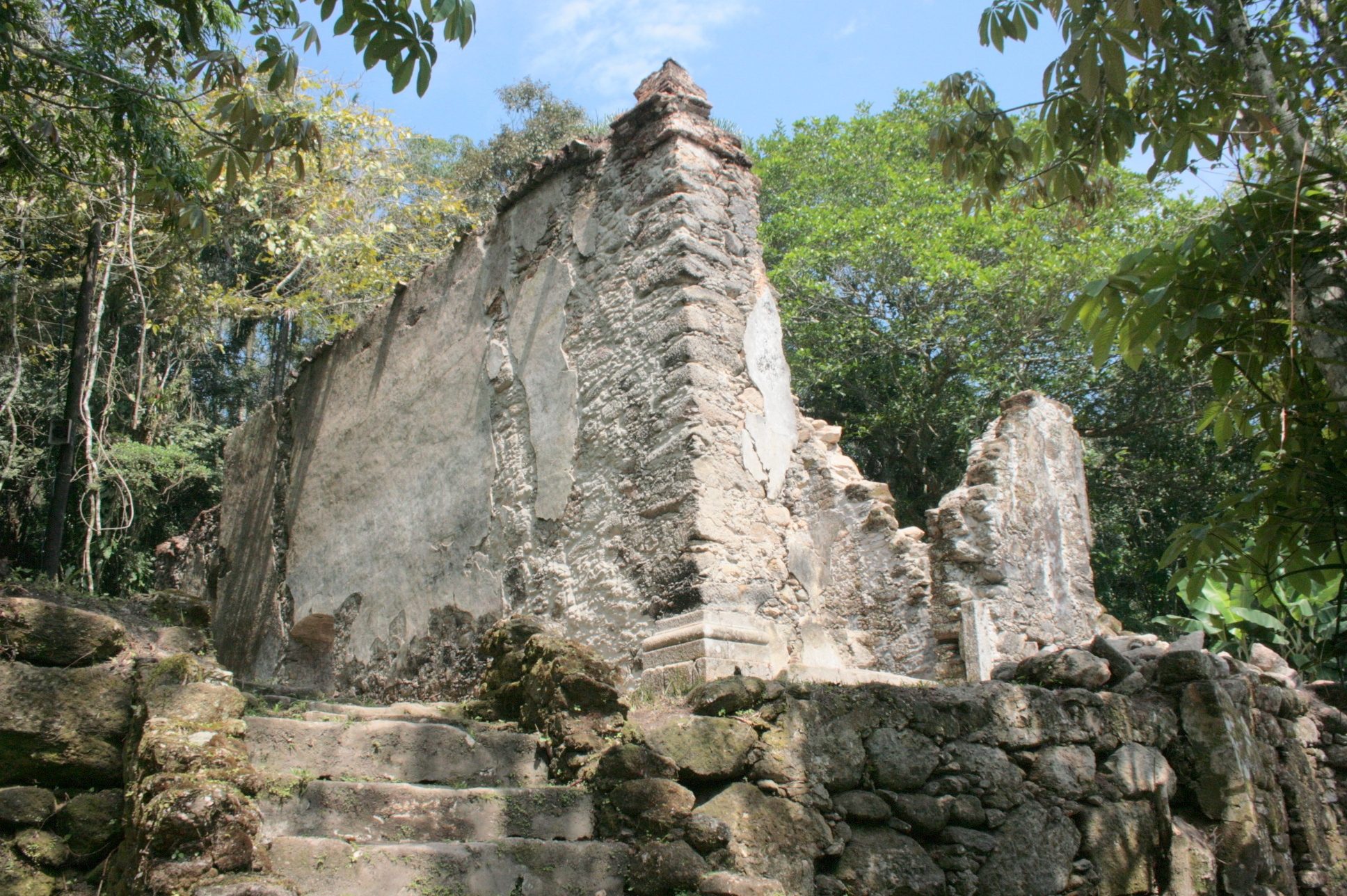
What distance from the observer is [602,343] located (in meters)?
5.91

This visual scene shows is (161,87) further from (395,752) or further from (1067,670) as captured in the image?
(1067,670)

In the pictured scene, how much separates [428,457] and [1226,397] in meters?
4.99

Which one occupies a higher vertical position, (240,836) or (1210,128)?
(1210,128)

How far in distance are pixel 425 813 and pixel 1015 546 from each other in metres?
5.69

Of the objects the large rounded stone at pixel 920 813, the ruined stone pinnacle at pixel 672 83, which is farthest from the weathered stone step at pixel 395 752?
the ruined stone pinnacle at pixel 672 83

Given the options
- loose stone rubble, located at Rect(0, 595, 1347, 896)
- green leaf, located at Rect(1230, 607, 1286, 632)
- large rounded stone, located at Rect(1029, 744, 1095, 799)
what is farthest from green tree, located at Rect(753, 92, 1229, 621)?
large rounded stone, located at Rect(1029, 744, 1095, 799)

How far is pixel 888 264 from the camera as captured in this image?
16.1 m

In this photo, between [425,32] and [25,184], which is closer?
[425,32]

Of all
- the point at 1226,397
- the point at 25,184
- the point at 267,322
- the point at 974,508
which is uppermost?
the point at 267,322

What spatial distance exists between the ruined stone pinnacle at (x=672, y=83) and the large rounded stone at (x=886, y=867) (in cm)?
424

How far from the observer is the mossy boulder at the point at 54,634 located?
3260 mm

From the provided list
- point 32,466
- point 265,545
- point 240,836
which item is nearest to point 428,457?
point 265,545

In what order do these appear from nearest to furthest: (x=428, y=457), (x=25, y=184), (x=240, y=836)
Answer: (x=240, y=836) → (x=25, y=184) → (x=428, y=457)

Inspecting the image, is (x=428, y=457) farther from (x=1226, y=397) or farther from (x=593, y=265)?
(x=1226, y=397)
